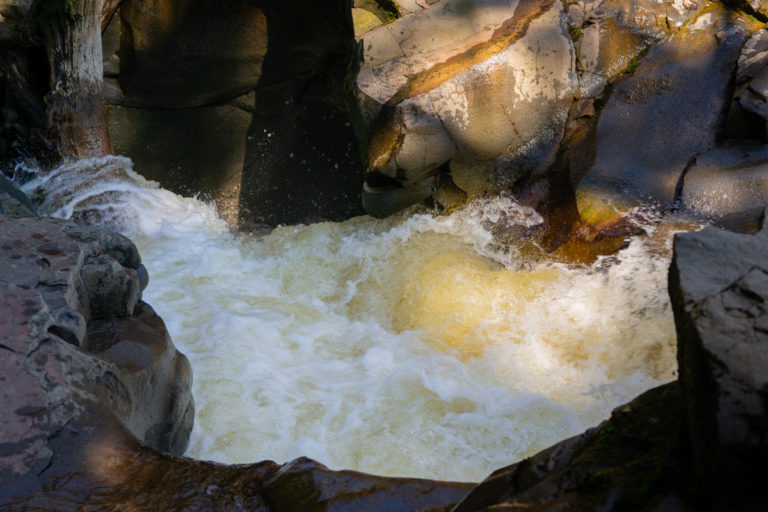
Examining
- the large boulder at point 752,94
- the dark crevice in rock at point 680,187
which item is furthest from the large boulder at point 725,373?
the large boulder at point 752,94

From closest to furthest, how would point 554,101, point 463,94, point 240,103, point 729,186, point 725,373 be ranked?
point 725,373 < point 729,186 < point 463,94 < point 554,101 < point 240,103

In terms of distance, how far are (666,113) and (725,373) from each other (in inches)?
122

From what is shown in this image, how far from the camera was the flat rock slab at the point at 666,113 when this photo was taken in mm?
3674

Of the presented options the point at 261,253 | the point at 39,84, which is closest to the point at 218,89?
the point at 39,84

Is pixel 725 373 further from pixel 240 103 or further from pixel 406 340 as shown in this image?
pixel 240 103

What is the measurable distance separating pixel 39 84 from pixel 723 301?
5.41 metres

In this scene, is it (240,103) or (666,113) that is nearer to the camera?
(666,113)

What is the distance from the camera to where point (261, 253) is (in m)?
4.55

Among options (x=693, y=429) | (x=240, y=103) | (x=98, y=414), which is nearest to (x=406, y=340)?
(x=98, y=414)

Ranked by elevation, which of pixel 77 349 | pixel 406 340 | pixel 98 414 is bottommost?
pixel 406 340

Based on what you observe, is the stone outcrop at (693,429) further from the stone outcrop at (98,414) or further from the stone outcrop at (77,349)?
the stone outcrop at (77,349)

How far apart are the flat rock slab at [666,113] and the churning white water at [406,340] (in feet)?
1.51

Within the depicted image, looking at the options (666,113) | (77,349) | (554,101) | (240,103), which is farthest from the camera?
(240,103)

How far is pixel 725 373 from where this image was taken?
1146 mm
